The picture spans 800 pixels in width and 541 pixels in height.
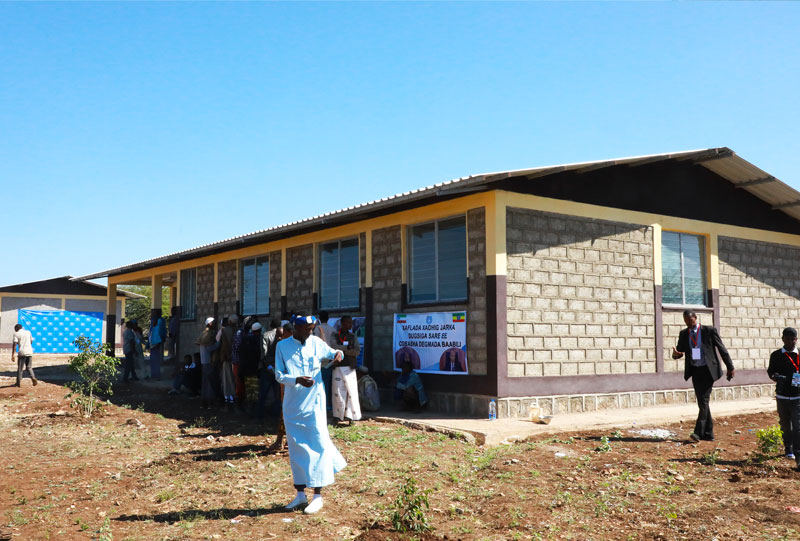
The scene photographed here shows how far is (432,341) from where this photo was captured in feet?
38.8

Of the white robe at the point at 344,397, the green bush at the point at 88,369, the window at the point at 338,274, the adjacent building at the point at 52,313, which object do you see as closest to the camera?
the white robe at the point at 344,397

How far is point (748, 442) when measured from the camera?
370 inches

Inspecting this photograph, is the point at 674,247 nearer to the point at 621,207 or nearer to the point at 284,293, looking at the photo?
the point at 621,207

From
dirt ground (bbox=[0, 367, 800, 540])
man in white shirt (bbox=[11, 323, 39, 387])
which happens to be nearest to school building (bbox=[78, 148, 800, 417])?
dirt ground (bbox=[0, 367, 800, 540])

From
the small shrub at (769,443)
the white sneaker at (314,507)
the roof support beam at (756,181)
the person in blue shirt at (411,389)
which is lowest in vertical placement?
the white sneaker at (314,507)

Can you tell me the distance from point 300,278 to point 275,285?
1.17 meters

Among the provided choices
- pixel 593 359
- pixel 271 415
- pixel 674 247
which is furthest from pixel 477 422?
pixel 674 247

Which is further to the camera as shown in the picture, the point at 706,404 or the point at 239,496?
the point at 706,404

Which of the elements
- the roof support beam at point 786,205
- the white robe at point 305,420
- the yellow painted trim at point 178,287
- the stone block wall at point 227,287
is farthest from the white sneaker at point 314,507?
the yellow painted trim at point 178,287

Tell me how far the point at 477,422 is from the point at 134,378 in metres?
12.1

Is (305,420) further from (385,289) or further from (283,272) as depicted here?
(283,272)

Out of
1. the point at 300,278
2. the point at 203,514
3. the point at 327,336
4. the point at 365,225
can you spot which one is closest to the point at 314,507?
the point at 203,514

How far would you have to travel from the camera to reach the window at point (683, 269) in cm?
1349

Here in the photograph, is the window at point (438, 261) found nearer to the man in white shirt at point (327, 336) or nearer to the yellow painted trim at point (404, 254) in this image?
the yellow painted trim at point (404, 254)
